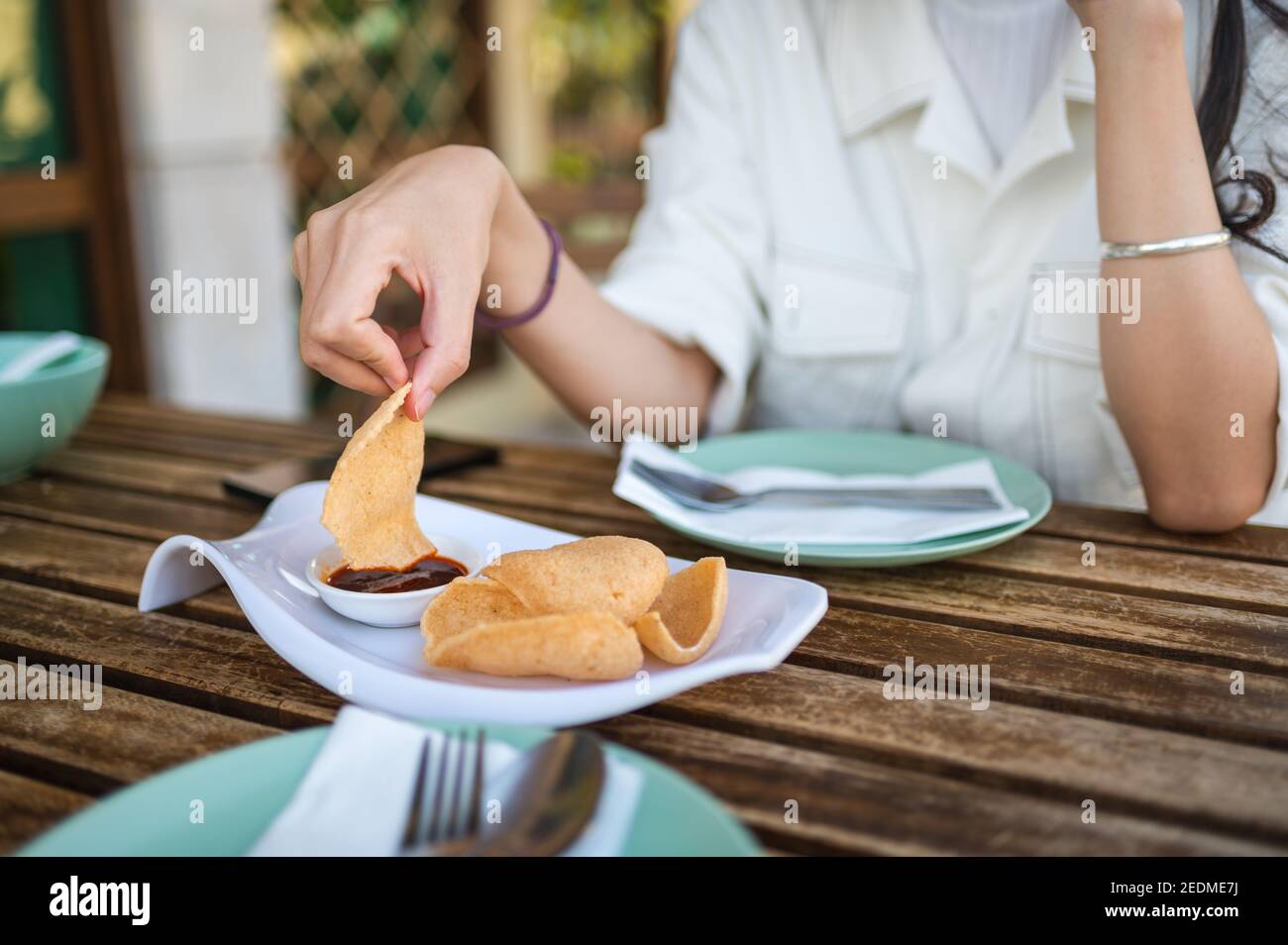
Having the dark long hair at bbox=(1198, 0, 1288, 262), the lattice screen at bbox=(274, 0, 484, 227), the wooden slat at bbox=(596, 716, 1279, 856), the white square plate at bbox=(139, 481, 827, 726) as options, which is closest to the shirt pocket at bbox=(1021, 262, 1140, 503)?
the dark long hair at bbox=(1198, 0, 1288, 262)

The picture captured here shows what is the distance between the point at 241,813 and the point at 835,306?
3.74 ft

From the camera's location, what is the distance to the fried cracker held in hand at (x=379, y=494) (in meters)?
0.81

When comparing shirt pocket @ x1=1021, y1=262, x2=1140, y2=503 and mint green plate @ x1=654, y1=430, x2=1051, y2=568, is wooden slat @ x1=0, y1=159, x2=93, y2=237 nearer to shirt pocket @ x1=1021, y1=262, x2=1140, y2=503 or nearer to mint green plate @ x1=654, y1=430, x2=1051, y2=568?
mint green plate @ x1=654, y1=430, x2=1051, y2=568

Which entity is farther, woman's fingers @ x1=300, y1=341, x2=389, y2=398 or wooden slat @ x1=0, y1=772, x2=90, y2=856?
woman's fingers @ x1=300, y1=341, x2=389, y2=398

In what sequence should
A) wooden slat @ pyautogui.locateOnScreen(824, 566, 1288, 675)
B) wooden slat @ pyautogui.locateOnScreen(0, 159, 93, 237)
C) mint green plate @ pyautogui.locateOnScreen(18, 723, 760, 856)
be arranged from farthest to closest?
wooden slat @ pyautogui.locateOnScreen(0, 159, 93, 237), wooden slat @ pyautogui.locateOnScreen(824, 566, 1288, 675), mint green plate @ pyautogui.locateOnScreen(18, 723, 760, 856)

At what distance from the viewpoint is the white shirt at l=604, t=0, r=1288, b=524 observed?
1.32 m

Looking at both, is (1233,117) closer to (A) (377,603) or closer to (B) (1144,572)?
(B) (1144,572)

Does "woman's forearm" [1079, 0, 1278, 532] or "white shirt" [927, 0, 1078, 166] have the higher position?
"white shirt" [927, 0, 1078, 166]

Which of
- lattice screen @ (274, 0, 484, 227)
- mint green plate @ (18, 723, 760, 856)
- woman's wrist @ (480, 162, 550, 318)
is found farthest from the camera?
lattice screen @ (274, 0, 484, 227)

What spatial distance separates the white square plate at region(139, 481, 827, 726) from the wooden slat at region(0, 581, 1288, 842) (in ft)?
0.10

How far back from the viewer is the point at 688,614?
745 mm

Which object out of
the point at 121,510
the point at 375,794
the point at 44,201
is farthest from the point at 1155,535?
the point at 44,201

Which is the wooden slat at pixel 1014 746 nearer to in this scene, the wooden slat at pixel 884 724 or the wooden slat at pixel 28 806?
the wooden slat at pixel 884 724

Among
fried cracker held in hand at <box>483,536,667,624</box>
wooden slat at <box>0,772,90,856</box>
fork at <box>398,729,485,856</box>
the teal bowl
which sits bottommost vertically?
wooden slat at <box>0,772,90,856</box>
